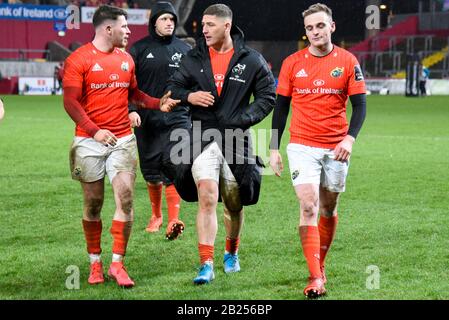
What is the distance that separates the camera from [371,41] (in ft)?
187

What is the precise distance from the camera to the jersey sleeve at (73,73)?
6.33 m

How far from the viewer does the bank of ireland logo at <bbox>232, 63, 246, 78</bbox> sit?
658cm

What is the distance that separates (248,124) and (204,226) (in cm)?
87

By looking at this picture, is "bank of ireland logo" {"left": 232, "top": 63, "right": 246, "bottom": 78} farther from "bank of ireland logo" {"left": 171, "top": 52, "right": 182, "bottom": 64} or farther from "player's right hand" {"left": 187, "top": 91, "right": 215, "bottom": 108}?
"bank of ireland logo" {"left": 171, "top": 52, "right": 182, "bottom": 64}

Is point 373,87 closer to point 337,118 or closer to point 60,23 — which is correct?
point 60,23

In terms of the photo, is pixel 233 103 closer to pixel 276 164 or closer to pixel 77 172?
pixel 276 164

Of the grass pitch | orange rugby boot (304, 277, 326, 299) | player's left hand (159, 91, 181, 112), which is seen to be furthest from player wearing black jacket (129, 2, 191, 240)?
orange rugby boot (304, 277, 326, 299)

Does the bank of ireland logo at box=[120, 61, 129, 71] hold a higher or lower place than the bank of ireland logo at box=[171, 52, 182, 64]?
lower

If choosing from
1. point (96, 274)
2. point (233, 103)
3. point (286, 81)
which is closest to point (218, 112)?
point (233, 103)

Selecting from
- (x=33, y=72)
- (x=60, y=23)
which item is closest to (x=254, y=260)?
(x=33, y=72)

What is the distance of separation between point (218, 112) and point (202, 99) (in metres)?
0.25

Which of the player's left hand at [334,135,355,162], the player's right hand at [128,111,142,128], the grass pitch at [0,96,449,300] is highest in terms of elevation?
the player's right hand at [128,111,142,128]

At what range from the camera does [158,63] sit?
879 cm

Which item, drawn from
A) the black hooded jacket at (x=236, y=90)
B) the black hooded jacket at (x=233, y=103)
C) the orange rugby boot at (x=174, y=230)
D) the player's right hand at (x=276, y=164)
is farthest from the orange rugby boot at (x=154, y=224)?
the player's right hand at (x=276, y=164)
